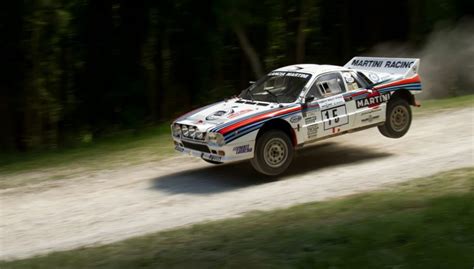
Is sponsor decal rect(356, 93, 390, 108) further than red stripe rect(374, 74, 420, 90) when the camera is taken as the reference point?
No

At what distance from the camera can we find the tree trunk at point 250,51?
62.3 feet

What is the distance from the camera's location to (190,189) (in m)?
11.2

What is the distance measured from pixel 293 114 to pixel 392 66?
10.1 ft

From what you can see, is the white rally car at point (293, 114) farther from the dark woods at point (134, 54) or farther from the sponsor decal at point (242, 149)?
the dark woods at point (134, 54)

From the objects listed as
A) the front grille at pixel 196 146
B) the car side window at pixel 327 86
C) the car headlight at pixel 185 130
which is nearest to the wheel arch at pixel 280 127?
the car side window at pixel 327 86

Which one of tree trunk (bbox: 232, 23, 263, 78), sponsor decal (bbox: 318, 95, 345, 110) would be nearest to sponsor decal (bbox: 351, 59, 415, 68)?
Result: sponsor decal (bbox: 318, 95, 345, 110)

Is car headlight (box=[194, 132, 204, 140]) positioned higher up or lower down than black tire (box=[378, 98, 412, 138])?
higher up

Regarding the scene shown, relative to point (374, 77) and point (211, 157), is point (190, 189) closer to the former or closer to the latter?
point (211, 157)

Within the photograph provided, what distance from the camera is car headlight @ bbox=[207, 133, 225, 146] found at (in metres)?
10.8

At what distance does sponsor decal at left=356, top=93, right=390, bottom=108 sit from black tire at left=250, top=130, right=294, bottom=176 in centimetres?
165

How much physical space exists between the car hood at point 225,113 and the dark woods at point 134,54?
17.5 ft

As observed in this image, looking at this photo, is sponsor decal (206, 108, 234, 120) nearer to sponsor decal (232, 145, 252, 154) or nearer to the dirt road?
sponsor decal (232, 145, 252, 154)

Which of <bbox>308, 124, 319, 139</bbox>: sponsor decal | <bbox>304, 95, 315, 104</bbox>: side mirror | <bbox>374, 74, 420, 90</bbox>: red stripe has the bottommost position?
<bbox>308, 124, 319, 139</bbox>: sponsor decal

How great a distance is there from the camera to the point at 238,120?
10969mm
